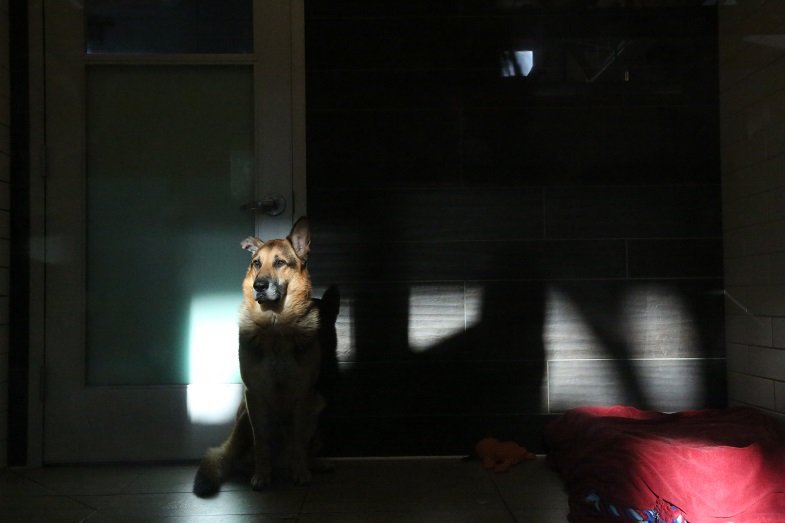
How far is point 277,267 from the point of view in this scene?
8.87 feet

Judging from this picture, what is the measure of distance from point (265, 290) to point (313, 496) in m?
0.78

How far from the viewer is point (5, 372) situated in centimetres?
302

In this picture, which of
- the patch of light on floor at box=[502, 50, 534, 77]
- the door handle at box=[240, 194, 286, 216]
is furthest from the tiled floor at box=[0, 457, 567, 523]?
the patch of light on floor at box=[502, 50, 534, 77]

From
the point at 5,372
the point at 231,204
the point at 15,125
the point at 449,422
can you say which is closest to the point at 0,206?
the point at 15,125

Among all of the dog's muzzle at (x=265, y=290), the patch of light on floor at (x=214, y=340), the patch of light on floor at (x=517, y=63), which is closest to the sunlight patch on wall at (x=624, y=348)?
the patch of light on floor at (x=517, y=63)

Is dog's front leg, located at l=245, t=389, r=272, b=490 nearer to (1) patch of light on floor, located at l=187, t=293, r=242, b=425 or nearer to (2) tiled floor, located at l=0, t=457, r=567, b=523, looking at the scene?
(2) tiled floor, located at l=0, t=457, r=567, b=523

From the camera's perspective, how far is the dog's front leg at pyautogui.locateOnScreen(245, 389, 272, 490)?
8.77 feet

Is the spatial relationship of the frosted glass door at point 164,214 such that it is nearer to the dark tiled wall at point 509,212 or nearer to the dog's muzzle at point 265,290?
the dark tiled wall at point 509,212

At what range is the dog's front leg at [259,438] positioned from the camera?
2674 mm

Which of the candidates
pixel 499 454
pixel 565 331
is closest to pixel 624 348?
pixel 565 331

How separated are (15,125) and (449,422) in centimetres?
232

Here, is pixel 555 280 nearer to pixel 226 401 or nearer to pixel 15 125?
pixel 226 401

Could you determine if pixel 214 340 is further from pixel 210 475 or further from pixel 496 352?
pixel 496 352

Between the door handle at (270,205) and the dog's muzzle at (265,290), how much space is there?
1.77 ft
